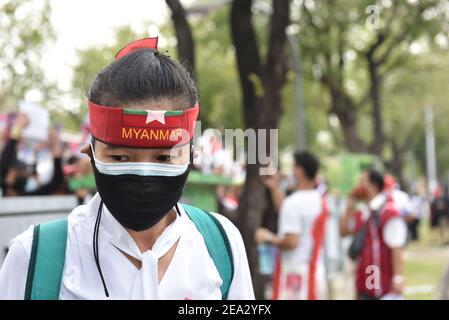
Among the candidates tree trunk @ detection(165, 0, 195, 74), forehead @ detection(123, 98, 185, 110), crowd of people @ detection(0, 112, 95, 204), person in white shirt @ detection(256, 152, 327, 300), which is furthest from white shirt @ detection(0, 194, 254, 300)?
tree trunk @ detection(165, 0, 195, 74)

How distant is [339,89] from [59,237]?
18798mm

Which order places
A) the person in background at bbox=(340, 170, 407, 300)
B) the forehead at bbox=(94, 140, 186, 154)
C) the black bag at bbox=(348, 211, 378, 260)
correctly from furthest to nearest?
1. the black bag at bbox=(348, 211, 378, 260)
2. the person in background at bbox=(340, 170, 407, 300)
3. the forehead at bbox=(94, 140, 186, 154)

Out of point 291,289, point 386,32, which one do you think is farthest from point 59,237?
point 386,32

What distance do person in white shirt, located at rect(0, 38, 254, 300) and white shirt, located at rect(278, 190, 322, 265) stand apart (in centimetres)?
422

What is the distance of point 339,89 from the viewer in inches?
803

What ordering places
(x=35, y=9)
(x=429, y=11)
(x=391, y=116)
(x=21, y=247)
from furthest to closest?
(x=391, y=116), (x=429, y=11), (x=35, y=9), (x=21, y=247)

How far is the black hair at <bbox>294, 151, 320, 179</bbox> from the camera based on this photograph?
661 cm

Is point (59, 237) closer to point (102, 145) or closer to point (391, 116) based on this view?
point (102, 145)

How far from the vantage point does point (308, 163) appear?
6.70m

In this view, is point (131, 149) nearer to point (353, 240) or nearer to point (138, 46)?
point (138, 46)

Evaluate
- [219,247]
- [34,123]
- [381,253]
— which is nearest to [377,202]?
[381,253]

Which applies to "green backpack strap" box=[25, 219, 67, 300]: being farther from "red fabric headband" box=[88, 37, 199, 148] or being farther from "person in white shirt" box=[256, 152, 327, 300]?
"person in white shirt" box=[256, 152, 327, 300]

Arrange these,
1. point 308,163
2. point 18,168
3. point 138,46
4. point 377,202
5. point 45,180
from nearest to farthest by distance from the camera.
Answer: point 138,46 → point 377,202 → point 308,163 → point 45,180 → point 18,168

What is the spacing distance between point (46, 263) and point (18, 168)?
18.3 ft
